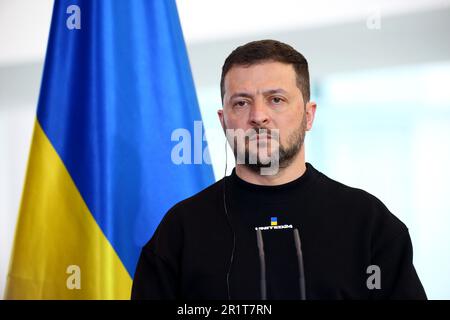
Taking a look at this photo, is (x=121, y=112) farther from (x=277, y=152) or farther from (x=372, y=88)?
(x=372, y=88)

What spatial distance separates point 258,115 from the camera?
1.28m

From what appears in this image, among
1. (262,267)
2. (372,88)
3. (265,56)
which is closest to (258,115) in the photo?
(265,56)

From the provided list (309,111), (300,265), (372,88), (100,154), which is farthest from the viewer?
(372,88)

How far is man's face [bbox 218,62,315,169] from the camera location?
129 centimetres

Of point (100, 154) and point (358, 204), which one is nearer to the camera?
point (358, 204)

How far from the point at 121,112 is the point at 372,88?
0.94m

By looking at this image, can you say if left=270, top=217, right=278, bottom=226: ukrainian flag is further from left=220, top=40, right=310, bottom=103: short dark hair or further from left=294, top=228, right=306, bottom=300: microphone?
left=220, top=40, right=310, bottom=103: short dark hair

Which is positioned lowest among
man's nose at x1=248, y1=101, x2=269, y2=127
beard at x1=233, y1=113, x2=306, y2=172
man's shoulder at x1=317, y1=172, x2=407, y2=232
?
man's shoulder at x1=317, y1=172, x2=407, y2=232

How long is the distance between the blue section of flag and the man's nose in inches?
19.3

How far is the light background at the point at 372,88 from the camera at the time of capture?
6.33 feet

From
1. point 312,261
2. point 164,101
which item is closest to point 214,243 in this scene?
point 312,261

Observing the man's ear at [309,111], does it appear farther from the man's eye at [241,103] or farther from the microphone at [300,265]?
the microphone at [300,265]

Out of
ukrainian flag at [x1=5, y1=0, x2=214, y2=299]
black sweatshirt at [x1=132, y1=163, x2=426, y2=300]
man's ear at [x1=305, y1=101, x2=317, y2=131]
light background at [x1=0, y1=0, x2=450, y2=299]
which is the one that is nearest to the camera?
black sweatshirt at [x1=132, y1=163, x2=426, y2=300]

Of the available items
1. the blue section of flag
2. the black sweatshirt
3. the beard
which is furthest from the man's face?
the blue section of flag
